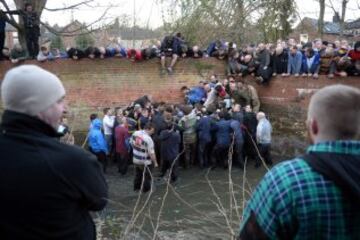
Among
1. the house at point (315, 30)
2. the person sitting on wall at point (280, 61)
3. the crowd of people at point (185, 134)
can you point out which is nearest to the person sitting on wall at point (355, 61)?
the person sitting on wall at point (280, 61)

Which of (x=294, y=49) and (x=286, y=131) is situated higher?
(x=294, y=49)

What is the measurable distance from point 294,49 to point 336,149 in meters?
15.0

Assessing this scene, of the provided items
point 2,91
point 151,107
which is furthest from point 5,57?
point 2,91

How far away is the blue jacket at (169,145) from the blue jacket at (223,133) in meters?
1.90

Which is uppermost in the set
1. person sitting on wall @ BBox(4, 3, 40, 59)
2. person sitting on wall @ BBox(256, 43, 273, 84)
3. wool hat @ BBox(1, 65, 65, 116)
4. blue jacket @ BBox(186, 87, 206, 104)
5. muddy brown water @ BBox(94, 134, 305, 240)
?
person sitting on wall @ BBox(4, 3, 40, 59)

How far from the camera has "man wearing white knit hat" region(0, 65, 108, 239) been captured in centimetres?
222

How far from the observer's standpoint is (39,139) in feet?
7.47

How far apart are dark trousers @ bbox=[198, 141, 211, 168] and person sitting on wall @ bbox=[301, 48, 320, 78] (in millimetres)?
4038

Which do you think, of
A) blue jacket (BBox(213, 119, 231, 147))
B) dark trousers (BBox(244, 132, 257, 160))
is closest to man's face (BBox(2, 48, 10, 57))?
blue jacket (BBox(213, 119, 231, 147))

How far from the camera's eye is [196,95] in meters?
18.3

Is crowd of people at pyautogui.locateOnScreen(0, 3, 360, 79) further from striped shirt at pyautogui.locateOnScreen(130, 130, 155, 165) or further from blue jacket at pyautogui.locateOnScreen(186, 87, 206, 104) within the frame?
striped shirt at pyautogui.locateOnScreen(130, 130, 155, 165)

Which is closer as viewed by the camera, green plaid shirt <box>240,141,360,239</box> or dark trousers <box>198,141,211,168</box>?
green plaid shirt <box>240,141,360,239</box>

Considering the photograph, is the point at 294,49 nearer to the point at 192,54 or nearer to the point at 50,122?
the point at 192,54

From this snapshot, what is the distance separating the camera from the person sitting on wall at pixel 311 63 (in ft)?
53.7
